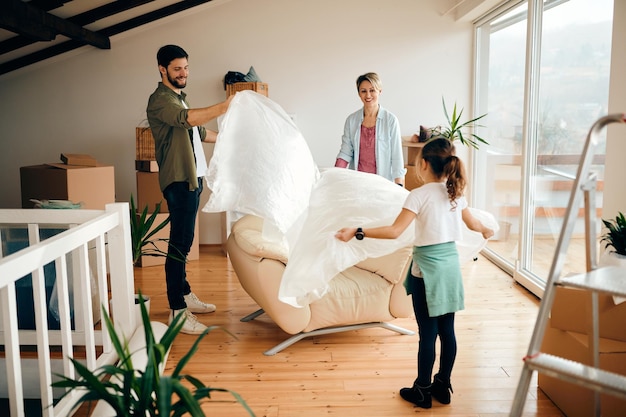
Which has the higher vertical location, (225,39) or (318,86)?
(225,39)

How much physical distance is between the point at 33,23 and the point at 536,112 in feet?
11.6

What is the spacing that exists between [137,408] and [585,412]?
67.9 inches

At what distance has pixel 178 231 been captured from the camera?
3.57 m

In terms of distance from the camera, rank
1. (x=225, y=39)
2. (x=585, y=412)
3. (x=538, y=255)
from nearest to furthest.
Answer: (x=585, y=412), (x=538, y=255), (x=225, y=39)

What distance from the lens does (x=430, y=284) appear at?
8.18 feet

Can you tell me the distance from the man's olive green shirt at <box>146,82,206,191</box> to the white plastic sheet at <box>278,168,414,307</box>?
77cm

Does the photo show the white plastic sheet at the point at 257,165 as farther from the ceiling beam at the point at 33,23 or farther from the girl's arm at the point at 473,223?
the ceiling beam at the point at 33,23

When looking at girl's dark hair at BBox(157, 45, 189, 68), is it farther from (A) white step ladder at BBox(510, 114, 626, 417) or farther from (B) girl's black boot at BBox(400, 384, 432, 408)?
(A) white step ladder at BBox(510, 114, 626, 417)

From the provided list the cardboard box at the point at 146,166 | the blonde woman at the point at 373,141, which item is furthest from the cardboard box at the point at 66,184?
the blonde woman at the point at 373,141

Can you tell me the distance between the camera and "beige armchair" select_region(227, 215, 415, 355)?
10.4 feet

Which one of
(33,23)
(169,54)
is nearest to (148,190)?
(33,23)

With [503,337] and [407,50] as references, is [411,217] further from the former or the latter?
[407,50]

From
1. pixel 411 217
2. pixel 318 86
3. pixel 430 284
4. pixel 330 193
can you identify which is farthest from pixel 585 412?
pixel 318 86

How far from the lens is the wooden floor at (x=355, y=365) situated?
2.66 metres
